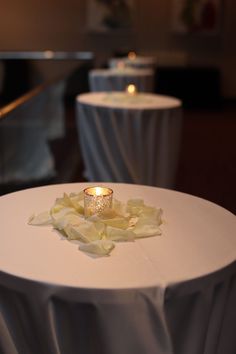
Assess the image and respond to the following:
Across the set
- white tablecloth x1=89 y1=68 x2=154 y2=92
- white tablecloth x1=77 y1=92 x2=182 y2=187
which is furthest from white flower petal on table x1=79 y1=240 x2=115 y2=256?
white tablecloth x1=89 y1=68 x2=154 y2=92

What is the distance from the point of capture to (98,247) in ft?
4.29

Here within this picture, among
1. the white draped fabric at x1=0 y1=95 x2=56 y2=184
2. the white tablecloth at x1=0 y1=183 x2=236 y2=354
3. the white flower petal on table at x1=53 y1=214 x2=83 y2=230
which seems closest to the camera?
the white tablecloth at x1=0 y1=183 x2=236 y2=354

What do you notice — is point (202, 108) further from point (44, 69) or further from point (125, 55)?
point (44, 69)

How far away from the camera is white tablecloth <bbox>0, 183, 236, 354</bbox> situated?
3.86 feet

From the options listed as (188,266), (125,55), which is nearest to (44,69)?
(125,55)

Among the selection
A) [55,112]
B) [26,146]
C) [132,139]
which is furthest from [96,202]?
[55,112]

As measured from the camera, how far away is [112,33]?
9344 mm

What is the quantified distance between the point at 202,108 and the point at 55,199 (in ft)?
24.7

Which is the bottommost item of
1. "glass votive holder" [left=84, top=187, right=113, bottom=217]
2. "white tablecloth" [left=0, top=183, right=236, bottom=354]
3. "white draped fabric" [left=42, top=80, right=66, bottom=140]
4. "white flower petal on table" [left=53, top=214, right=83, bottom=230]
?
"white draped fabric" [left=42, top=80, right=66, bottom=140]

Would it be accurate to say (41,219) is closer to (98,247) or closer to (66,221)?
(66,221)

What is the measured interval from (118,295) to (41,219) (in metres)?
0.43

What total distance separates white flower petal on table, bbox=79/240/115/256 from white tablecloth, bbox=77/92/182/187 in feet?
6.41

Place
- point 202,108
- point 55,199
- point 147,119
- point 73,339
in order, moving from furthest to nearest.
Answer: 1. point 202,108
2. point 147,119
3. point 55,199
4. point 73,339

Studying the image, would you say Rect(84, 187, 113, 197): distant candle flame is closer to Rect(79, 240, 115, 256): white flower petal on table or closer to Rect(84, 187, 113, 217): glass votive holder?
Rect(84, 187, 113, 217): glass votive holder
